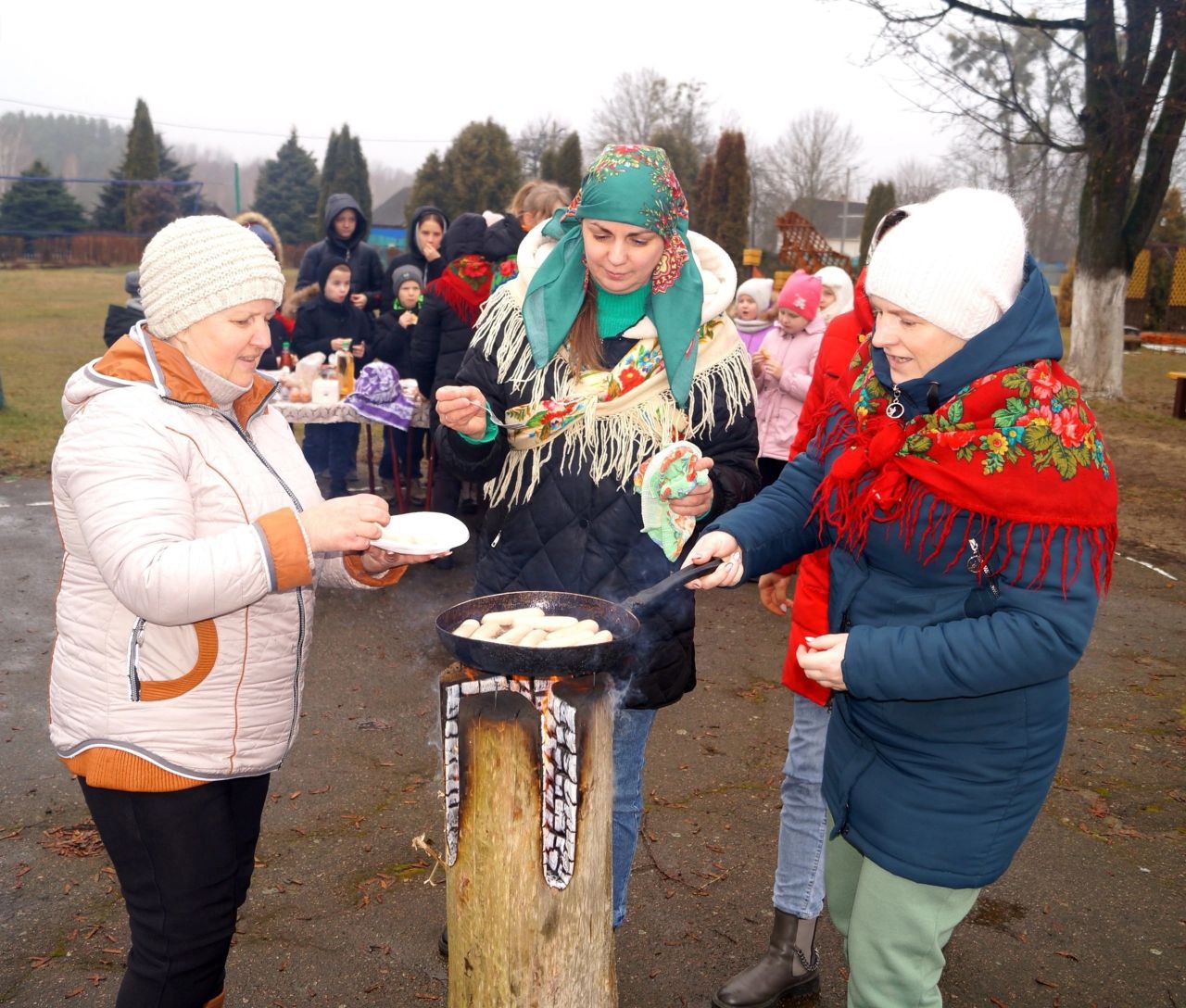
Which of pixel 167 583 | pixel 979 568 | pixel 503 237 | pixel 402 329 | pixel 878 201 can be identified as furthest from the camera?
pixel 878 201

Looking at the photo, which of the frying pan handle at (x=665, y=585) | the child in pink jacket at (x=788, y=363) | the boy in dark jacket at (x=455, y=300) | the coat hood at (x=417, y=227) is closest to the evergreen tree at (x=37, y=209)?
the coat hood at (x=417, y=227)

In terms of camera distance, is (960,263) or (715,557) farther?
(715,557)

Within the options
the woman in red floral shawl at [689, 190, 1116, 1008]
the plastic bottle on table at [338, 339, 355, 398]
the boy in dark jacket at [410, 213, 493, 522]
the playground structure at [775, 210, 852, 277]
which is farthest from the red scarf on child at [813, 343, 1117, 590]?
the playground structure at [775, 210, 852, 277]

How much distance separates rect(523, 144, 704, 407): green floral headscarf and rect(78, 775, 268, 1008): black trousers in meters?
1.49

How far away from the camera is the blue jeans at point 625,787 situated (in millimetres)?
2920

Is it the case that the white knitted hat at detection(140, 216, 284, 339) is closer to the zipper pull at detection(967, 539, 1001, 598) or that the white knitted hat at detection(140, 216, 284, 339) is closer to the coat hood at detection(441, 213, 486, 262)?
the zipper pull at detection(967, 539, 1001, 598)

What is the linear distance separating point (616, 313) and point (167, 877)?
1.86 metres

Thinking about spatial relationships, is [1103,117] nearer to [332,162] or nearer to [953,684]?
[953,684]

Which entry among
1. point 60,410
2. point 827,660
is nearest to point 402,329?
point 60,410

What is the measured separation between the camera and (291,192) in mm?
52969

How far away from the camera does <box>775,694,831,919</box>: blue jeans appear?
9.50ft

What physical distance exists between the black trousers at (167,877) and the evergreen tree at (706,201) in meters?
33.5

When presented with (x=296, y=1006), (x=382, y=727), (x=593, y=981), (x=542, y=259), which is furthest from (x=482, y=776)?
(x=382, y=727)

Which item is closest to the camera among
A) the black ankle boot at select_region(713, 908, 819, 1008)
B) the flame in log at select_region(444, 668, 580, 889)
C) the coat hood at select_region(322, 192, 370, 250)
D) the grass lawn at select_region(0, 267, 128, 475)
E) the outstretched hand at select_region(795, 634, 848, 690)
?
the outstretched hand at select_region(795, 634, 848, 690)
